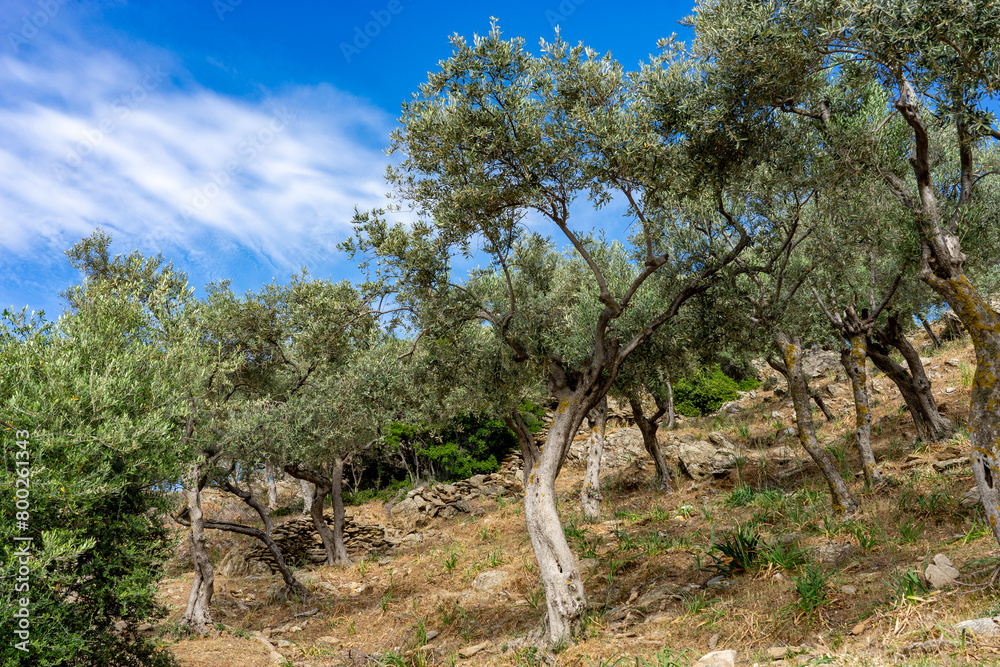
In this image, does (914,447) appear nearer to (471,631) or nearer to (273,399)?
(471,631)

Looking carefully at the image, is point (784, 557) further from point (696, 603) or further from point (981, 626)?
point (981, 626)

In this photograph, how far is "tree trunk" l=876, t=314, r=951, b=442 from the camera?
56.0ft

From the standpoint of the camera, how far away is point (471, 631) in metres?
12.1

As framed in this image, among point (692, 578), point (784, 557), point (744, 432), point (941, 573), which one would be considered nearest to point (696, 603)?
point (692, 578)

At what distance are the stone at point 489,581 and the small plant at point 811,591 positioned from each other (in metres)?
8.07

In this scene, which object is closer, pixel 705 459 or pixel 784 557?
pixel 784 557

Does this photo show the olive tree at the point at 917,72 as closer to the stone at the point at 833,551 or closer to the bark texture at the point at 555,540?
the stone at the point at 833,551

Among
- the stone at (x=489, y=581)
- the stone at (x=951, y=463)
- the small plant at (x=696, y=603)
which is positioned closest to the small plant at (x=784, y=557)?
the small plant at (x=696, y=603)

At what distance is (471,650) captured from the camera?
1077 centimetres

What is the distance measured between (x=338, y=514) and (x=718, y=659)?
58.0 feet

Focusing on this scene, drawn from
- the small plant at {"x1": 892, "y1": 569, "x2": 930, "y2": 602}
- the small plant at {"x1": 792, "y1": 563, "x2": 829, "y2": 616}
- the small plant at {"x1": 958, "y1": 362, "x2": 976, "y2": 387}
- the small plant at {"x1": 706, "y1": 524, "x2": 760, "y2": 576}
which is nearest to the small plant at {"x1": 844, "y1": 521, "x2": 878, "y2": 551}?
the small plant at {"x1": 706, "y1": 524, "x2": 760, "y2": 576}

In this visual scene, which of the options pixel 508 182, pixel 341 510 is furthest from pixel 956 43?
pixel 341 510

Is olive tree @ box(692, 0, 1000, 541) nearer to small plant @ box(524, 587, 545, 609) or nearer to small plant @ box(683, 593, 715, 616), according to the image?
small plant @ box(683, 593, 715, 616)

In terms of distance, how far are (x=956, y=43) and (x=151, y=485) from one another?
542 inches
